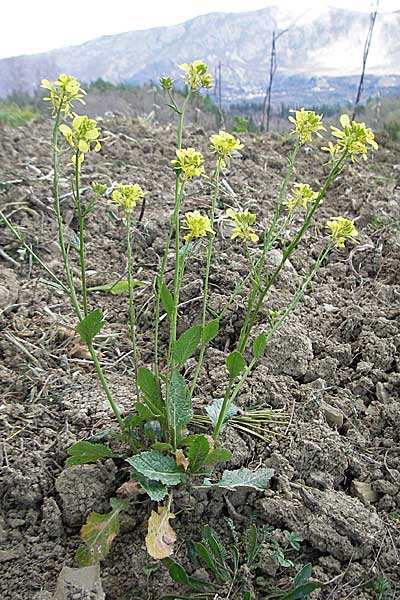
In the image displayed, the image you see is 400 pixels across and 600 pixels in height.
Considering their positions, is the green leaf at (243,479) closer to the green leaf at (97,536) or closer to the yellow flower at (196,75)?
the green leaf at (97,536)

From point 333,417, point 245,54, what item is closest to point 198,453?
point 333,417

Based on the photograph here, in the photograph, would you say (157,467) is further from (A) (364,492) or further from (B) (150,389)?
(A) (364,492)

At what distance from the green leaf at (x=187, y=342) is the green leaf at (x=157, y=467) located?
0.50 feet

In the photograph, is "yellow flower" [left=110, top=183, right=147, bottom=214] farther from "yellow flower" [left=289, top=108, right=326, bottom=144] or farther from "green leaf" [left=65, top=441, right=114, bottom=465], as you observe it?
"green leaf" [left=65, top=441, right=114, bottom=465]

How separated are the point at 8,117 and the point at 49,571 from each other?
79.7 inches

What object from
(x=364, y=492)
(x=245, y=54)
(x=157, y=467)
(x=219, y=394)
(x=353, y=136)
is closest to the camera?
(x=353, y=136)

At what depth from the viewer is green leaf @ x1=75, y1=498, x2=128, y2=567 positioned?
2.75ft

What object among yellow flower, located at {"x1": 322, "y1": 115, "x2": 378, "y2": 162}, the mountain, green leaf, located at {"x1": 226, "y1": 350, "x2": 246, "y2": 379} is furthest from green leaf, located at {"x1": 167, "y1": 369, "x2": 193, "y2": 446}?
the mountain

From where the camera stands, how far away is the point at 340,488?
1.00 meters

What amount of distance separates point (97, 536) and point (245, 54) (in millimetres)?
4068

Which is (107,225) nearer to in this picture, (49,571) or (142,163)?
(142,163)

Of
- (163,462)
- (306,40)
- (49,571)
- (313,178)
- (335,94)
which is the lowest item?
(49,571)

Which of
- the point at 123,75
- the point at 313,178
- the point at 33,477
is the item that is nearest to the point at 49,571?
the point at 33,477

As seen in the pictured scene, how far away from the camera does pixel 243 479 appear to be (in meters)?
0.90
